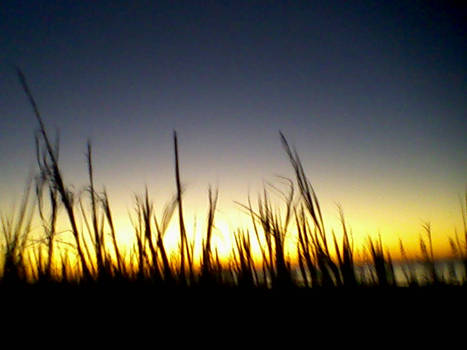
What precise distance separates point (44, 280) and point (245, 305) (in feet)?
3.73

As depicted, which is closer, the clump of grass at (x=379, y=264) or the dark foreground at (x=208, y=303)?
the dark foreground at (x=208, y=303)

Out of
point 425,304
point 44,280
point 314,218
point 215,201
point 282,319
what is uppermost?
point 215,201

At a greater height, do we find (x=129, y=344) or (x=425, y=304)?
(x=129, y=344)

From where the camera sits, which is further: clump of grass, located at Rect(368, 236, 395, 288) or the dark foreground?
clump of grass, located at Rect(368, 236, 395, 288)

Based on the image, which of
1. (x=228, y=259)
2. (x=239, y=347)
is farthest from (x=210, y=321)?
(x=228, y=259)

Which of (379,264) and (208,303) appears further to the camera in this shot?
(379,264)

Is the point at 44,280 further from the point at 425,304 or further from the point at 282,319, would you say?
the point at 425,304

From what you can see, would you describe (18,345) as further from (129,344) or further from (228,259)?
(228,259)

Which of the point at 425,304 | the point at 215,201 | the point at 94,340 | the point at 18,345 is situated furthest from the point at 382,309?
the point at 18,345

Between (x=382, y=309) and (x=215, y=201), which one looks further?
(x=215, y=201)

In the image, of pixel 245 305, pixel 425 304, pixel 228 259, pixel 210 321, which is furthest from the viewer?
pixel 228 259

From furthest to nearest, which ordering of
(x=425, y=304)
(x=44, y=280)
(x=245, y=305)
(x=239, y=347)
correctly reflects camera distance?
(x=44, y=280) < (x=425, y=304) < (x=245, y=305) < (x=239, y=347)

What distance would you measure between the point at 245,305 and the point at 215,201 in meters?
0.53

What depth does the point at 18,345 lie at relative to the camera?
0.93 meters
